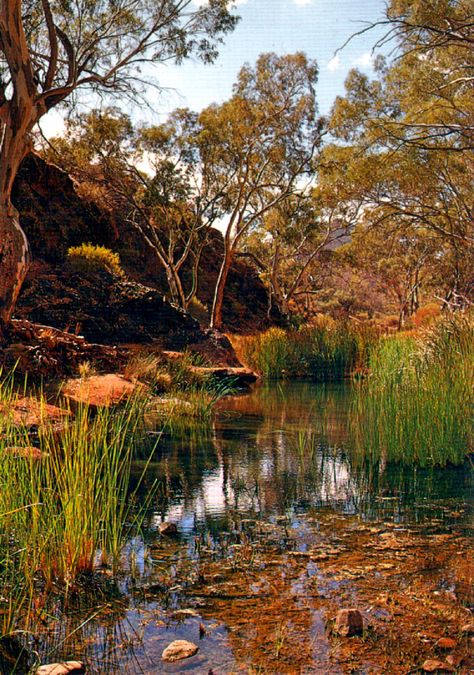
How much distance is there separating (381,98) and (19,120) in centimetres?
1343

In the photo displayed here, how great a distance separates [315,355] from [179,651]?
18262 millimetres

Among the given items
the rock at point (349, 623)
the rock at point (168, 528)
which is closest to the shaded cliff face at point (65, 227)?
the rock at point (168, 528)

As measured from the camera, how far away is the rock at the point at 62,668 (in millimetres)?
3117

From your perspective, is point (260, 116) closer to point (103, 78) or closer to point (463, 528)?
point (103, 78)

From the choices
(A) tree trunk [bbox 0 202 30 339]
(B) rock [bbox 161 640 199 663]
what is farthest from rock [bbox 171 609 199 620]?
(A) tree trunk [bbox 0 202 30 339]

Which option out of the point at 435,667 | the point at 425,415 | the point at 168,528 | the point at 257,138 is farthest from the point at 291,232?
the point at 435,667

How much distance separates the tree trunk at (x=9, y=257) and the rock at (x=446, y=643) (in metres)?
11.0

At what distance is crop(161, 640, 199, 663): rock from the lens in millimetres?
→ 3385

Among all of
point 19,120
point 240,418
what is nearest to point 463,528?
point 240,418

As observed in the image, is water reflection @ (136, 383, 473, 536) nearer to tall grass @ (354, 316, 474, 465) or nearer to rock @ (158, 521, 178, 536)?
rock @ (158, 521, 178, 536)

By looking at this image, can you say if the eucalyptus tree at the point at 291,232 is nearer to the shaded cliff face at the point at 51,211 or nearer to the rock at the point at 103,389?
the shaded cliff face at the point at 51,211

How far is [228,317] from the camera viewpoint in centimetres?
3362

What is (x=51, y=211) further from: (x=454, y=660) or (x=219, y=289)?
(x=454, y=660)

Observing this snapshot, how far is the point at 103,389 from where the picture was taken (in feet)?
38.3
